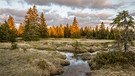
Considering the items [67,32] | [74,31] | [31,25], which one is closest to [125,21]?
[31,25]

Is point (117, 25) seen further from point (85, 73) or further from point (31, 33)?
point (31, 33)

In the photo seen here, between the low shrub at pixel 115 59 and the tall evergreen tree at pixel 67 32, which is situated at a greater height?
the tall evergreen tree at pixel 67 32

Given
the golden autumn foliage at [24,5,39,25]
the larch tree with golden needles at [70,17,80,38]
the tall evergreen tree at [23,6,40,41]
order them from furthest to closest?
1. the larch tree with golden needles at [70,17,80,38]
2. the golden autumn foliage at [24,5,39,25]
3. the tall evergreen tree at [23,6,40,41]

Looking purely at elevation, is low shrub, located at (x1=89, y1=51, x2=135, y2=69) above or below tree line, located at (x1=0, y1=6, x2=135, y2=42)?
below

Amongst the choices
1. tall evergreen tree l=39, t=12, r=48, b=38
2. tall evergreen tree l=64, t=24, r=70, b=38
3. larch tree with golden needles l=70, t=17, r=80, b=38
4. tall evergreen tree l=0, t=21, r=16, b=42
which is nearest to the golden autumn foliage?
tall evergreen tree l=39, t=12, r=48, b=38

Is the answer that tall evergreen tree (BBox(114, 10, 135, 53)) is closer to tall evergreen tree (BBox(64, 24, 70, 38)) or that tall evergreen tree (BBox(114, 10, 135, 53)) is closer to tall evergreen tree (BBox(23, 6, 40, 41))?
tall evergreen tree (BBox(23, 6, 40, 41))

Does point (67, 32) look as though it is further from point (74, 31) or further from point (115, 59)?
point (115, 59)

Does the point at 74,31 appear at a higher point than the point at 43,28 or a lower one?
lower

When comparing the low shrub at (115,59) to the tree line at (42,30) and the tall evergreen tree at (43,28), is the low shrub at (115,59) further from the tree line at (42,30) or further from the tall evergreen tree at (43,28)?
the tall evergreen tree at (43,28)

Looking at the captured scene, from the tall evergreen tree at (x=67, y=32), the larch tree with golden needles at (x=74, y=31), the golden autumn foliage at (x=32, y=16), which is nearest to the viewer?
the golden autumn foliage at (x=32, y=16)

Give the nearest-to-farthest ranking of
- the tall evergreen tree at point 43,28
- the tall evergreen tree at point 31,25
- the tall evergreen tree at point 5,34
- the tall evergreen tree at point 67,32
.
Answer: the tall evergreen tree at point 5,34, the tall evergreen tree at point 31,25, the tall evergreen tree at point 43,28, the tall evergreen tree at point 67,32

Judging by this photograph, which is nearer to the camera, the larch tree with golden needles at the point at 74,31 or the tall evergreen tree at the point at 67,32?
the larch tree with golden needles at the point at 74,31

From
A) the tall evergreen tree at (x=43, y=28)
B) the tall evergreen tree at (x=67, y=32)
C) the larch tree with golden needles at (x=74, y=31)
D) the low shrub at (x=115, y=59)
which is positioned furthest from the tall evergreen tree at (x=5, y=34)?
the tall evergreen tree at (x=67, y=32)

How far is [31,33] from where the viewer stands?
69500 mm
